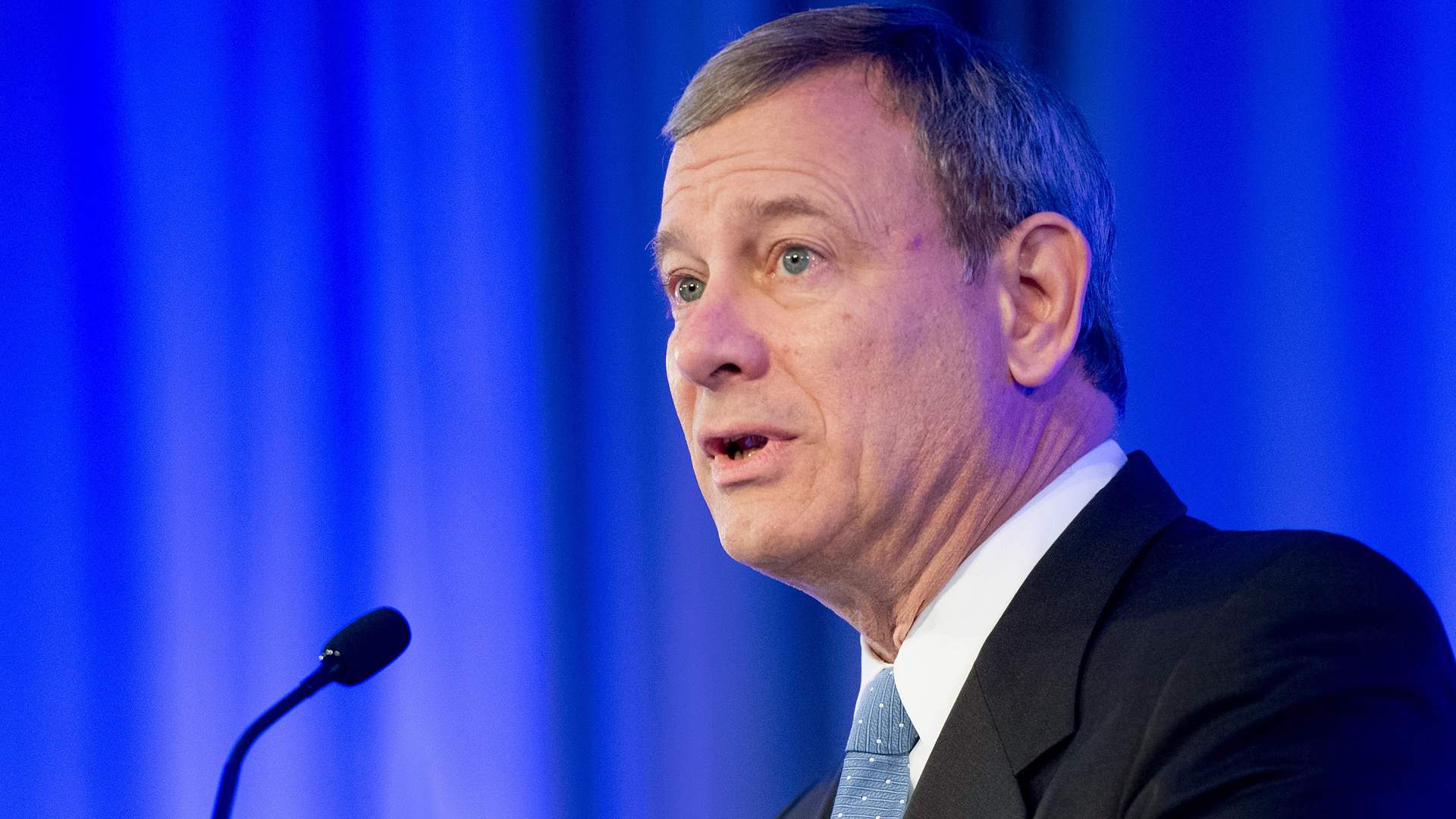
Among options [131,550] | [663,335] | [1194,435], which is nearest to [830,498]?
[1194,435]

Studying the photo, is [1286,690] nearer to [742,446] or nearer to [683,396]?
[742,446]

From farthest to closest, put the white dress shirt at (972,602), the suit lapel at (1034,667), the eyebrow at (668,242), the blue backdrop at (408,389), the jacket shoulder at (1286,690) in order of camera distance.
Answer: the blue backdrop at (408,389), the eyebrow at (668,242), the white dress shirt at (972,602), the suit lapel at (1034,667), the jacket shoulder at (1286,690)

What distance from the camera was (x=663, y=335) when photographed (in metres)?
2.37

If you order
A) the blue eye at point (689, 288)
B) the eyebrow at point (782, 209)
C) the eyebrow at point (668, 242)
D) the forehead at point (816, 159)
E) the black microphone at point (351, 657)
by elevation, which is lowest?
the black microphone at point (351, 657)

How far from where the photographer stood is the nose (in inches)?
43.1

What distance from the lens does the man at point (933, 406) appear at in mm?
926

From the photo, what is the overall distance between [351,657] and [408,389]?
1287 mm

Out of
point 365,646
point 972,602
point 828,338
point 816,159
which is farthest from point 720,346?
point 365,646

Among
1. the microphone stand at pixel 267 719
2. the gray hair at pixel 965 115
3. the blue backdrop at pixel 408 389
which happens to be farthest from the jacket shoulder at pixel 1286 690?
the blue backdrop at pixel 408 389

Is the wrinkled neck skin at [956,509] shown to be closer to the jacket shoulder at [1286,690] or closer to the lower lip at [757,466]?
the lower lip at [757,466]

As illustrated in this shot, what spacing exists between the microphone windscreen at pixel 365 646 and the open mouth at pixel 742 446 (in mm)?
358

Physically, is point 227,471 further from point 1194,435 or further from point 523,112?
point 1194,435

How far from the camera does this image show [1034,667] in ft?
3.13

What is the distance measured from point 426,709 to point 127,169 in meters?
1.26
